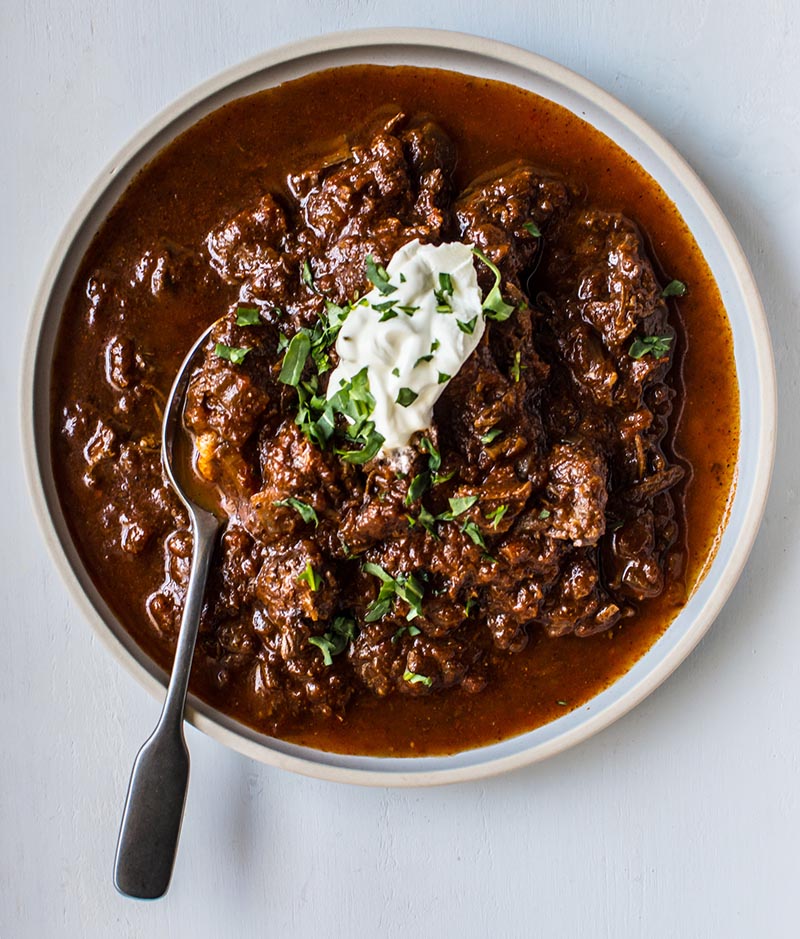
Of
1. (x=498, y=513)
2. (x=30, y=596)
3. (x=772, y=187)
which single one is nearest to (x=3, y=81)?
(x=30, y=596)

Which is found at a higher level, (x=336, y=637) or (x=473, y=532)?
(x=473, y=532)

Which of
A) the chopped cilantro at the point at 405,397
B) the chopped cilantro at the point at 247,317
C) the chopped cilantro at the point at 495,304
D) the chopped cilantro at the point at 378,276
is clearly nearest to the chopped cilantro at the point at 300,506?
the chopped cilantro at the point at 405,397

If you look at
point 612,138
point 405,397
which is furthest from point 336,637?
point 612,138

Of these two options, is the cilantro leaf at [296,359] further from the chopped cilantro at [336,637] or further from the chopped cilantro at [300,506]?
the chopped cilantro at [336,637]

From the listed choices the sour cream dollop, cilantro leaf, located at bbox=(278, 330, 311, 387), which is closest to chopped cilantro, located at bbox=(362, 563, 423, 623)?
the sour cream dollop

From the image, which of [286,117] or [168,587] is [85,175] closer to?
[286,117]

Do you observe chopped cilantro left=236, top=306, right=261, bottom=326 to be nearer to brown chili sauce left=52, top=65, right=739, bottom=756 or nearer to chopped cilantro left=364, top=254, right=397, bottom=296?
brown chili sauce left=52, top=65, right=739, bottom=756

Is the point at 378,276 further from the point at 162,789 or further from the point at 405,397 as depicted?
the point at 162,789
